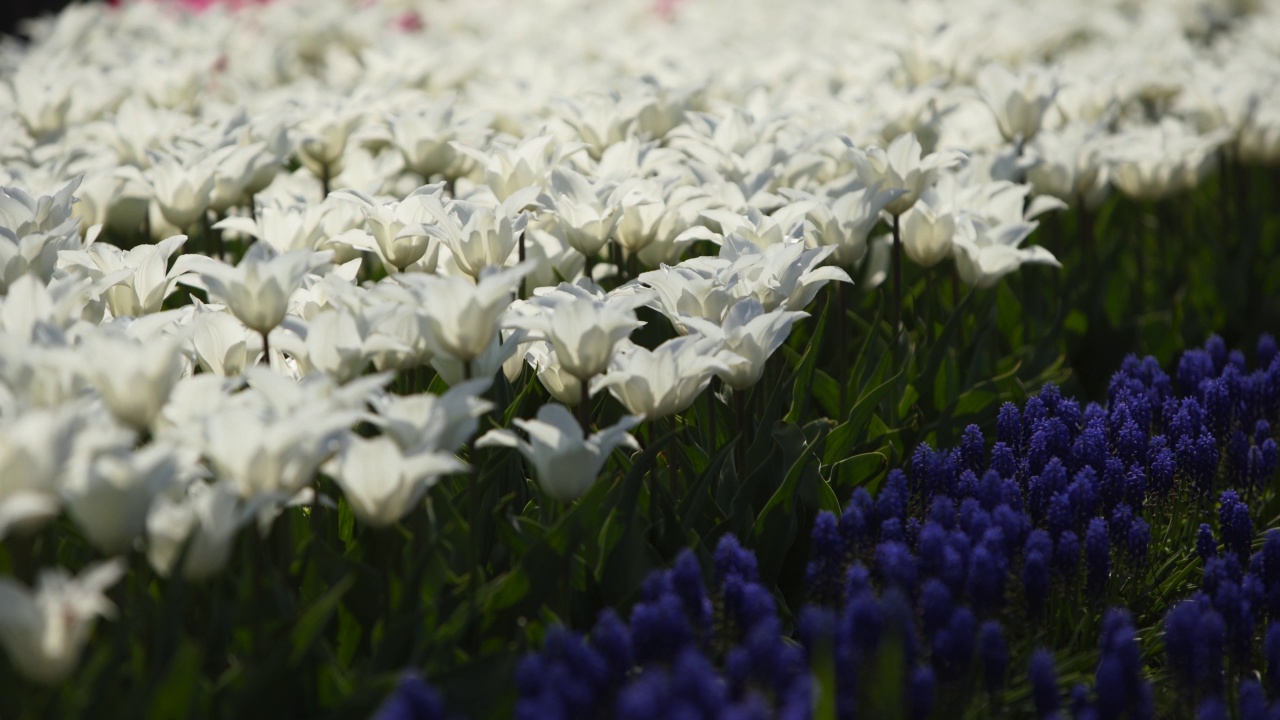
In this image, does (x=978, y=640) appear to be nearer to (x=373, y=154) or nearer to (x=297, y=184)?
(x=297, y=184)

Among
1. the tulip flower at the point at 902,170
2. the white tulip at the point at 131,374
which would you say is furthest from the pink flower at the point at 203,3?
the white tulip at the point at 131,374

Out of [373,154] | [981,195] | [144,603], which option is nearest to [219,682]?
[144,603]

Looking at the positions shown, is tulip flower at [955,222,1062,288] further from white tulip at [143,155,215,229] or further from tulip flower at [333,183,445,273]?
white tulip at [143,155,215,229]

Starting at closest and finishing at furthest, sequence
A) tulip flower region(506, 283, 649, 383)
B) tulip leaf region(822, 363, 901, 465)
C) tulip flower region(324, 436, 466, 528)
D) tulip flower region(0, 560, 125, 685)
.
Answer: tulip flower region(0, 560, 125, 685) < tulip flower region(324, 436, 466, 528) < tulip flower region(506, 283, 649, 383) < tulip leaf region(822, 363, 901, 465)

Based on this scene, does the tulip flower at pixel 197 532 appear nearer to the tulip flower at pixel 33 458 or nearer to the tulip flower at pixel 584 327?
the tulip flower at pixel 33 458

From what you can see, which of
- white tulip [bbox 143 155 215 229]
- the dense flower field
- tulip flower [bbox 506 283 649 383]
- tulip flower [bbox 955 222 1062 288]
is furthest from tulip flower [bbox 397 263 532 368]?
tulip flower [bbox 955 222 1062 288]

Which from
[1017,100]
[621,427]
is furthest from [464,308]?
[1017,100]

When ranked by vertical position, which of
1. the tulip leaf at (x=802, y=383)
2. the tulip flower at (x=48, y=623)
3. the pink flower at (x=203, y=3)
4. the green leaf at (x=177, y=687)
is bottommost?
the pink flower at (x=203, y=3)

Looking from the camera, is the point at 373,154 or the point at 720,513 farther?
the point at 373,154
